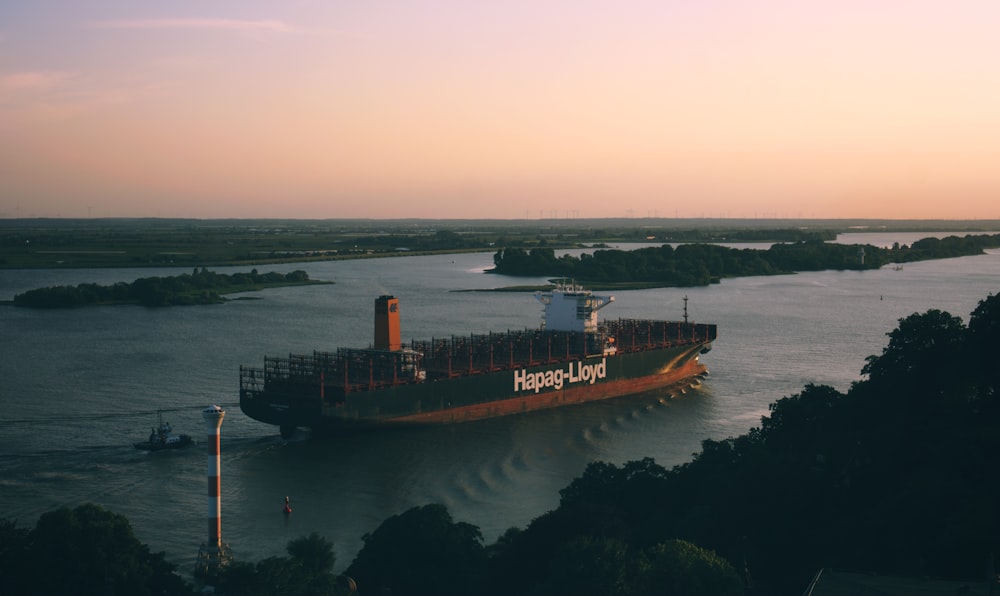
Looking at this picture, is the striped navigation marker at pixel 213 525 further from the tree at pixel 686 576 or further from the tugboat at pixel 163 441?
the tree at pixel 686 576

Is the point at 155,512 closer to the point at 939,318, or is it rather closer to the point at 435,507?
the point at 435,507

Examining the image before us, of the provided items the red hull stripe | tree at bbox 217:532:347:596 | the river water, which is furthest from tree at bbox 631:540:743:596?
the red hull stripe

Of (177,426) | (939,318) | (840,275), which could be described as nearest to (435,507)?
(939,318)

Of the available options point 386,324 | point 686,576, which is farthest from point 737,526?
point 386,324

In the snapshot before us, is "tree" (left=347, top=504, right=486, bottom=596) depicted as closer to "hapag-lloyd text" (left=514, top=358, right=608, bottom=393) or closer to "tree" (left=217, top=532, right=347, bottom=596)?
"tree" (left=217, top=532, right=347, bottom=596)

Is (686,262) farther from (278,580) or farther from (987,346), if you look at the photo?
(278,580)

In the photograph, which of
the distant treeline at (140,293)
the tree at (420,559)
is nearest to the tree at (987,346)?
the tree at (420,559)
